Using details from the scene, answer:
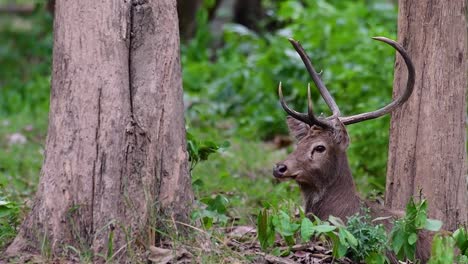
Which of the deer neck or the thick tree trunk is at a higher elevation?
the thick tree trunk

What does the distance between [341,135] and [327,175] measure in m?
0.31

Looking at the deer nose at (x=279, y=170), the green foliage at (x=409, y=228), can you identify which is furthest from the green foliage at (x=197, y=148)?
the green foliage at (x=409, y=228)

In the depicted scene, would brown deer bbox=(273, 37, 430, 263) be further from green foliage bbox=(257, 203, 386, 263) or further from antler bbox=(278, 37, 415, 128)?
green foliage bbox=(257, 203, 386, 263)

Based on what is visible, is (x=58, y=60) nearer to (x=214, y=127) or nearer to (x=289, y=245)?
(x=289, y=245)

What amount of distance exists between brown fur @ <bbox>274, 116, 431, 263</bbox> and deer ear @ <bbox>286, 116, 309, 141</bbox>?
1.1 inches

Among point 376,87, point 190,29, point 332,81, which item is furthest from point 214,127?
point 190,29

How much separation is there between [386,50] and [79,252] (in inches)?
216

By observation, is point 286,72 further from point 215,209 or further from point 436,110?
point 215,209

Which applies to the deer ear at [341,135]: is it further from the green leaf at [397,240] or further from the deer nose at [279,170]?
the green leaf at [397,240]

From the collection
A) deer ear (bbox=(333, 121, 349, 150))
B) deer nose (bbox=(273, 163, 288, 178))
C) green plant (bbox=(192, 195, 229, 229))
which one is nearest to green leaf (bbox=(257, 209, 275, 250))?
green plant (bbox=(192, 195, 229, 229))

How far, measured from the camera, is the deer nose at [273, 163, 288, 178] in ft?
21.5

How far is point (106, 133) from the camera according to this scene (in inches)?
220

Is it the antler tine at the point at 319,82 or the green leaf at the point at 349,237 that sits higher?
the antler tine at the point at 319,82

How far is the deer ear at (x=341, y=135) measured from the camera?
21.7 ft
